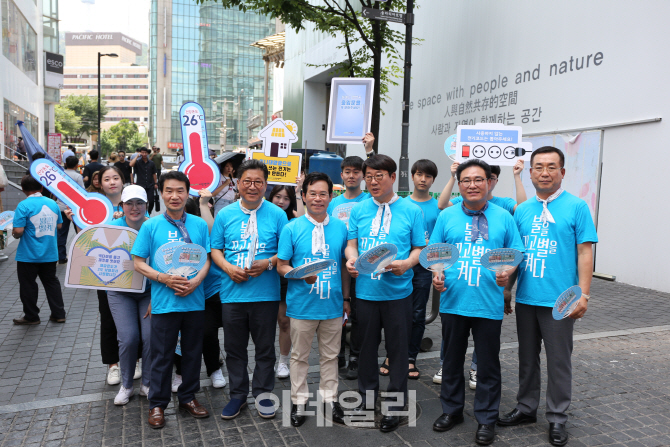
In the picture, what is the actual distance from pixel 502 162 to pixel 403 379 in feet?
7.83

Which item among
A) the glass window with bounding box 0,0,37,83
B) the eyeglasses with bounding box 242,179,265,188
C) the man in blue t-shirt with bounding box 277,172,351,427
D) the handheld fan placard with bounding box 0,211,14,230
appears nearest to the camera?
the man in blue t-shirt with bounding box 277,172,351,427

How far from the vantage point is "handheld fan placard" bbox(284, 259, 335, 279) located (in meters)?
3.66

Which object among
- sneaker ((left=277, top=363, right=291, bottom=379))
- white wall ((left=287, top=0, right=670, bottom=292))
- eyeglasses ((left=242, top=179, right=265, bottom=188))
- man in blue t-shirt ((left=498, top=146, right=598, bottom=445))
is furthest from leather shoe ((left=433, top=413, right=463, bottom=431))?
white wall ((left=287, top=0, right=670, bottom=292))

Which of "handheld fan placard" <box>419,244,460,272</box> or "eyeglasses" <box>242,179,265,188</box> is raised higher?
"eyeglasses" <box>242,179,265,188</box>

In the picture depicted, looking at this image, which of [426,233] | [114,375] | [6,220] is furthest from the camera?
[6,220]

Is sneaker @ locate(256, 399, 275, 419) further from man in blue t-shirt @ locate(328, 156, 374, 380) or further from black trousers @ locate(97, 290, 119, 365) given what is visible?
black trousers @ locate(97, 290, 119, 365)

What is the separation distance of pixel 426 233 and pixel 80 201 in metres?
3.44

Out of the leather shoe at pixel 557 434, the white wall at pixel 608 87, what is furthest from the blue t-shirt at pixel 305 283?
the white wall at pixel 608 87

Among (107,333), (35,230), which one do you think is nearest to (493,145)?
(107,333)

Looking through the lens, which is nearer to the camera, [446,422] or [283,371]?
[446,422]

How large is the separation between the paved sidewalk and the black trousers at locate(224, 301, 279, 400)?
0.85 ft

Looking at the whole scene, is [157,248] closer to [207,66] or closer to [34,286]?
[34,286]

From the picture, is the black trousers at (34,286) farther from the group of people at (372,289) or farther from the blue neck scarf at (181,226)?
the blue neck scarf at (181,226)

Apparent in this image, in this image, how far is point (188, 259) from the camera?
391 centimetres
